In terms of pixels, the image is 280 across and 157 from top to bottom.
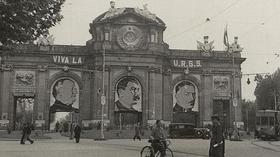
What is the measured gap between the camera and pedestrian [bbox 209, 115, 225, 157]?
16250 millimetres

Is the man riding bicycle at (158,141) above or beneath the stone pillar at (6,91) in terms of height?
beneath

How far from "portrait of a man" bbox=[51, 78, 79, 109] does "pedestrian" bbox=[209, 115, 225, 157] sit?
5285 centimetres

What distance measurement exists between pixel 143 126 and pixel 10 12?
52710mm

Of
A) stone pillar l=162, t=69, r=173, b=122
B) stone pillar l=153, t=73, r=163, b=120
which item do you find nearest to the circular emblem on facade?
stone pillar l=153, t=73, r=163, b=120

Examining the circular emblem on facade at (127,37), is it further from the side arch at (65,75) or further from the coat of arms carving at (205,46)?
the coat of arms carving at (205,46)

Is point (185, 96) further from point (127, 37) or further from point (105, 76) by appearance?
point (105, 76)

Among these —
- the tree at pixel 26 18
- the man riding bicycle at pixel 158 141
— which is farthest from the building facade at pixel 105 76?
the tree at pixel 26 18

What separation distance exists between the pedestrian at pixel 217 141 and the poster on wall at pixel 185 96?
5401cm

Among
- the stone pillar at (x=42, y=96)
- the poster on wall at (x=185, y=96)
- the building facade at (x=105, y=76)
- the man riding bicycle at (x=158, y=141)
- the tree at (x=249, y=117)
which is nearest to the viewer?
the man riding bicycle at (x=158, y=141)

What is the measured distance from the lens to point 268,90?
9469 cm

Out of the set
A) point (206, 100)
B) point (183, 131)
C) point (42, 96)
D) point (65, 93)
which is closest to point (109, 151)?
point (183, 131)

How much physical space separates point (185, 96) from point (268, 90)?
29.5 m

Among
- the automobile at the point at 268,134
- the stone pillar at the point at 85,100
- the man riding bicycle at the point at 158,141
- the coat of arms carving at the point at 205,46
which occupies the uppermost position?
the coat of arms carving at the point at 205,46

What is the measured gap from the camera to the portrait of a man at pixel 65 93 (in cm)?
6788
